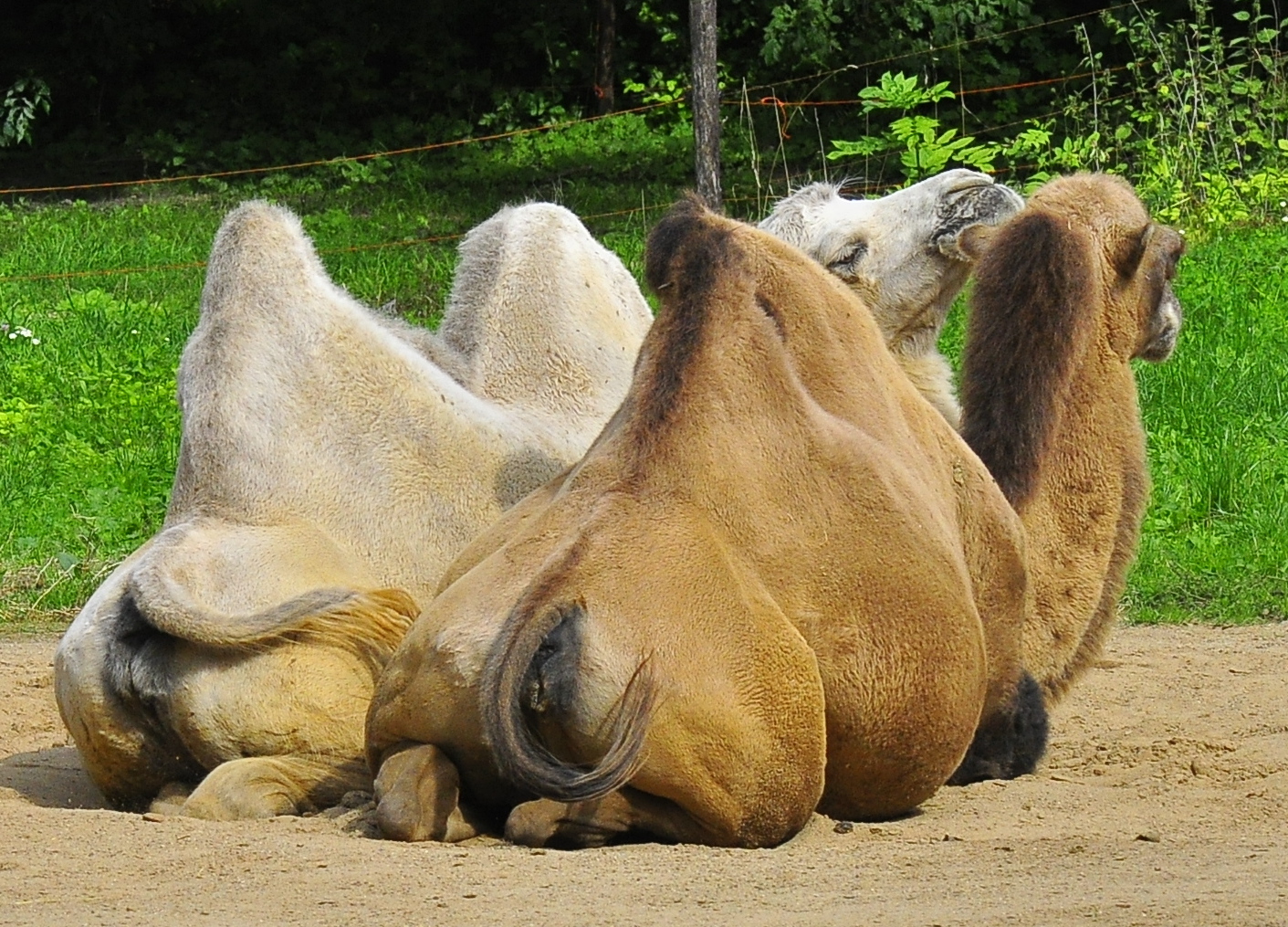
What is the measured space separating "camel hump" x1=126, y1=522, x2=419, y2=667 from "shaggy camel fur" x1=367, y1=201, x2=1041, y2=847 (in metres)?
0.32

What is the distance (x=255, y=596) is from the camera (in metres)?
4.63

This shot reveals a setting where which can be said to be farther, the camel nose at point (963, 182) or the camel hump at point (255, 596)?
the camel nose at point (963, 182)

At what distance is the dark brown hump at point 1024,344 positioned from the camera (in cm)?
495

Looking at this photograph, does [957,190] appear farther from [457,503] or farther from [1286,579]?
[1286,579]

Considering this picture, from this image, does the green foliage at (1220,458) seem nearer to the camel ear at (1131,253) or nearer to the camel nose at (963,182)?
the camel nose at (963,182)

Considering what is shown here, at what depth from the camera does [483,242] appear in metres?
6.04

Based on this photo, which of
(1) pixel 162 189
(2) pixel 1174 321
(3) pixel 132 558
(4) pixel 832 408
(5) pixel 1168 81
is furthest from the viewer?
(1) pixel 162 189

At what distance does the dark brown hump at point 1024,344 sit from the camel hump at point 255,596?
155 centimetres

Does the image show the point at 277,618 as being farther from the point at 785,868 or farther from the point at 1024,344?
the point at 1024,344

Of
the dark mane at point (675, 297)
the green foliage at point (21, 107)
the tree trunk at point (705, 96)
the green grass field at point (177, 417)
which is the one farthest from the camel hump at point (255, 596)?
the green foliage at point (21, 107)

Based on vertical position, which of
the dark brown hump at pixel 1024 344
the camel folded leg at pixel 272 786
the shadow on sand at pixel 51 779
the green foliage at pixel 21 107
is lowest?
the shadow on sand at pixel 51 779

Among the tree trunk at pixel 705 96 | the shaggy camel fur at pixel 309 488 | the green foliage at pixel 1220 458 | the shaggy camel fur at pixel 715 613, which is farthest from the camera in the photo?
the tree trunk at pixel 705 96

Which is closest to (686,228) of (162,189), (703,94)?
(703,94)

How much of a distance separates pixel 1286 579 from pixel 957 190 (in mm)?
2710
